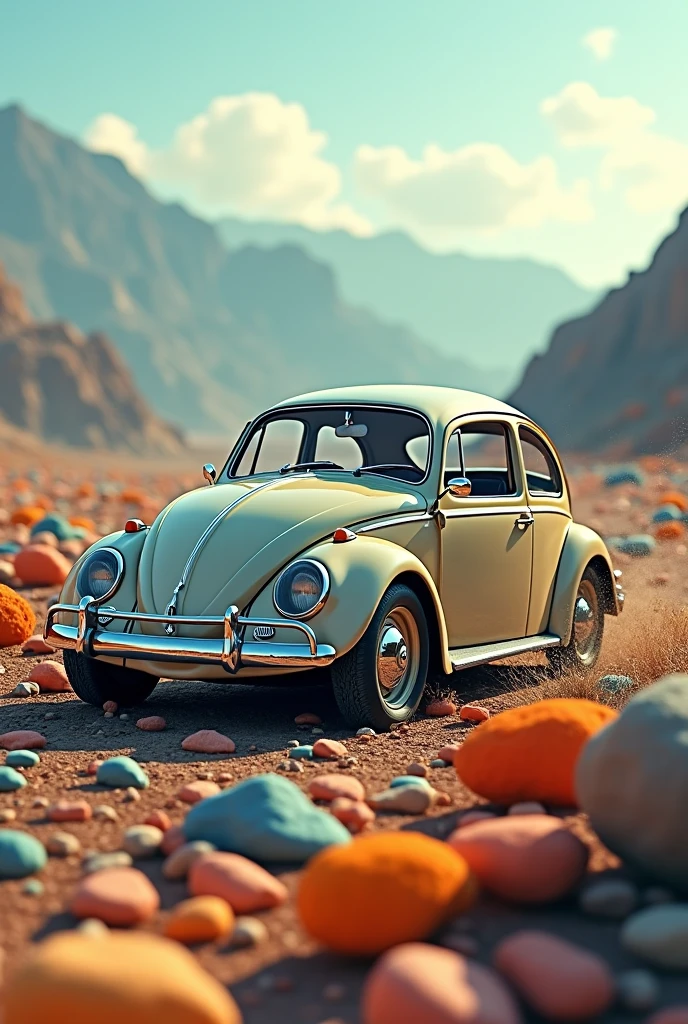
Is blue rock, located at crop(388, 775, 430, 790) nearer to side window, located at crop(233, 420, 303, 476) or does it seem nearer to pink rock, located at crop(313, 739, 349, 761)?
pink rock, located at crop(313, 739, 349, 761)

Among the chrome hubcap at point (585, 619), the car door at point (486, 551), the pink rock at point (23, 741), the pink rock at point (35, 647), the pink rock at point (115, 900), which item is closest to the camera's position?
the pink rock at point (115, 900)

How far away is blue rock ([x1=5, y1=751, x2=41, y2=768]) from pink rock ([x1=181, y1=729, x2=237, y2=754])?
693 mm

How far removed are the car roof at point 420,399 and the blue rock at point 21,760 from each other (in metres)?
2.94

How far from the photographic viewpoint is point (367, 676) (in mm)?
5883

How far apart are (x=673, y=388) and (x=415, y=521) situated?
154ft

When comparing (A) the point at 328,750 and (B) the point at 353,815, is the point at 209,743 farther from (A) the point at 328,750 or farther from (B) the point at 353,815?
(B) the point at 353,815

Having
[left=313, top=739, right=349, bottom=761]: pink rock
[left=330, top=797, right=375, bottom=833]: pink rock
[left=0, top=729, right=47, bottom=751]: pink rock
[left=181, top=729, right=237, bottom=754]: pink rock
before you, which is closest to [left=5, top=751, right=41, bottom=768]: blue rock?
[left=0, top=729, right=47, bottom=751]: pink rock

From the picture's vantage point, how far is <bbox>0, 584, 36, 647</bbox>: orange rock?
855cm

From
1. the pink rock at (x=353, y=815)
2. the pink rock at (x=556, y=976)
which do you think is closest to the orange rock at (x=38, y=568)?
the pink rock at (x=353, y=815)

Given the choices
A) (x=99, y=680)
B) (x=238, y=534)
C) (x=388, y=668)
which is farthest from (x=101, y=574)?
(x=388, y=668)

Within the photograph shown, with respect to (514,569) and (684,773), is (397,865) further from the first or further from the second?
(514,569)

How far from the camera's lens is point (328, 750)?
5.48m

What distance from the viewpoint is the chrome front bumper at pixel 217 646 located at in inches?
224

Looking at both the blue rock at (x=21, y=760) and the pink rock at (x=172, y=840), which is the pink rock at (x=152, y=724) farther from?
the pink rock at (x=172, y=840)
